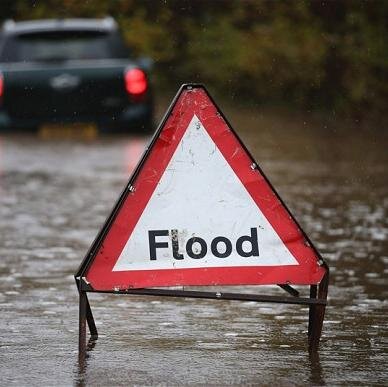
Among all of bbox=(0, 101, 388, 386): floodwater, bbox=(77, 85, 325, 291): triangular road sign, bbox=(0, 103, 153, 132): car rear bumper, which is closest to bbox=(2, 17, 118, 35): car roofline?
bbox=(0, 103, 153, 132): car rear bumper

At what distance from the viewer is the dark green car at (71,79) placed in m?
21.4

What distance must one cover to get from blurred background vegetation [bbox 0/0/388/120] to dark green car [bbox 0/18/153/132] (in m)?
4.11

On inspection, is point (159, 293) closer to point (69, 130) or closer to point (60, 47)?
point (60, 47)

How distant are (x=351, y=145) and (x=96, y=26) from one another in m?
3.75

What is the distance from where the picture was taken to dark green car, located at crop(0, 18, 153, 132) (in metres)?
21.4

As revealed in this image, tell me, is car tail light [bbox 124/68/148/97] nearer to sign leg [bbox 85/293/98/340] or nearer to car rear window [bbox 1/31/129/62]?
car rear window [bbox 1/31/129/62]

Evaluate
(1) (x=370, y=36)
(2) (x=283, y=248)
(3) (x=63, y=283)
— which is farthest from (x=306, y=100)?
(2) (x=283, y=248)

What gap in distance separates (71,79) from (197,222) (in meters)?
14.6

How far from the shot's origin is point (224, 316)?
8.27 m

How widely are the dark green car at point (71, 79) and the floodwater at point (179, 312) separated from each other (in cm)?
489

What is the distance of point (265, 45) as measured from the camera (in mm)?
30438

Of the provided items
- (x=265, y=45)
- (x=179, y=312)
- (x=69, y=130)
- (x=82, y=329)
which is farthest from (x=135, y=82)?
(x=82, y=329)

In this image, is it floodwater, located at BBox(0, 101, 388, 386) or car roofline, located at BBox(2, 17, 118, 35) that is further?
car roofline, located at BBox(2, 17, 118, 35)

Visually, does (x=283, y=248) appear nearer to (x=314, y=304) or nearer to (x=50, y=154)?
(x=314, y=304)
